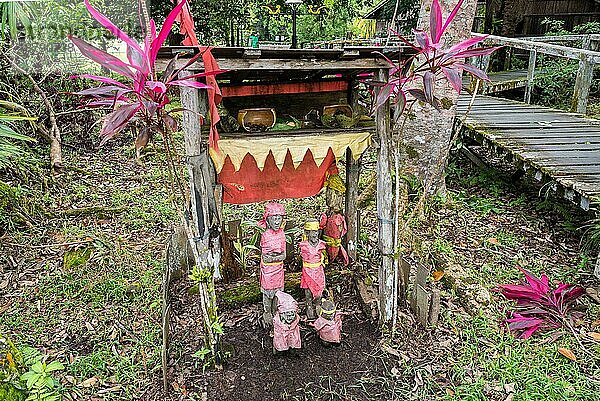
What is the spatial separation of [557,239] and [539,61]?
7.81 meters

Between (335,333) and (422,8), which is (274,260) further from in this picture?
(422,8)

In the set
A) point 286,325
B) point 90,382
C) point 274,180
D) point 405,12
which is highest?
point 405,12

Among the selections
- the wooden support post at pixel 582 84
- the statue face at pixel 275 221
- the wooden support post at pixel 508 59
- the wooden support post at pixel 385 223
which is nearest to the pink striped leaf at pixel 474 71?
the wooden support post at pixel 385 223

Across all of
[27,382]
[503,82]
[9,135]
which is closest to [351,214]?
[9,135]

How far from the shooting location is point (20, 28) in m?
6.61

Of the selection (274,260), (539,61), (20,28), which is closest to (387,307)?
(274,260)

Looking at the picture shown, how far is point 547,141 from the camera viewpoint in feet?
18.0

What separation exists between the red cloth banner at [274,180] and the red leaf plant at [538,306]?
175 centimetres

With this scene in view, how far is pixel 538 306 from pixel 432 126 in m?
2.23

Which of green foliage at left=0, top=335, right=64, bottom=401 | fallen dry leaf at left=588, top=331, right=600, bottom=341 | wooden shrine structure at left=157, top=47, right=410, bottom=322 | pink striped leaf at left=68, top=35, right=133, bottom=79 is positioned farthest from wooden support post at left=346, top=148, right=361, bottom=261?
green foliage at left=0, top=335, right=64, bottom=401

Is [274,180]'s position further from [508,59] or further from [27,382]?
[508,59]

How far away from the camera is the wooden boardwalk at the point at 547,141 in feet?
14.5

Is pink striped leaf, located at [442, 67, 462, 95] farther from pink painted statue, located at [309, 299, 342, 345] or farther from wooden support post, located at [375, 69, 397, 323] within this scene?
pink painted statue, located at [309, 299, 342, 345]

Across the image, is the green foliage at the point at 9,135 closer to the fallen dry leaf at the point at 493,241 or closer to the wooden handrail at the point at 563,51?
the fallen dry leaf at the point at 493,241
